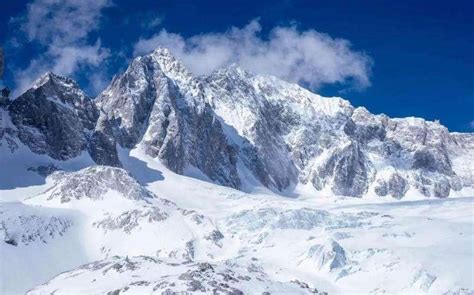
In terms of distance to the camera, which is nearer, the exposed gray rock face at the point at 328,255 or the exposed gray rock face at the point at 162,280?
the exposed gray rock face at the point at 162,280

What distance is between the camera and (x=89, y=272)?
143875mm

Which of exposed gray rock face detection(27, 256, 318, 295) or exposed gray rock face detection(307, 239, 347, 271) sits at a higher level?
exposed gray rock face detection(307, 239, 347, 271)

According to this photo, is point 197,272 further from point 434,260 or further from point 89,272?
point 434,260

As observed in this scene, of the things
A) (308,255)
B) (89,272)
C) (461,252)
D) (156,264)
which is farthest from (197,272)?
(461,252)

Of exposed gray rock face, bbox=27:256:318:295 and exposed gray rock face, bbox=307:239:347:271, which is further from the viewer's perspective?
exposed gray rock face, bbox=307:239:347:271

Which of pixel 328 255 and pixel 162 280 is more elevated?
pixel 328 255

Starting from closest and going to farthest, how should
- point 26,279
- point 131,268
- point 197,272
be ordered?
1. point 197,272
2. point 131,268
3. point 26,279

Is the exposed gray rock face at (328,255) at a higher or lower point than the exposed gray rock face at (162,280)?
higher

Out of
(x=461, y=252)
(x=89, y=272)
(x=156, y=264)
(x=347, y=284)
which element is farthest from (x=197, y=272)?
(x=461, y=252)

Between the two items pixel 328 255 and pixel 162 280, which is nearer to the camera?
pixel 162 280

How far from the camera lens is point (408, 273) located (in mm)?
173125

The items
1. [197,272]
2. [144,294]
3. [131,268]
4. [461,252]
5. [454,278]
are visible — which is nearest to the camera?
[144,294]

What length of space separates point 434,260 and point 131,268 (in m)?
83.8

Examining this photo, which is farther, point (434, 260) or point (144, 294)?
point (434, 260)
